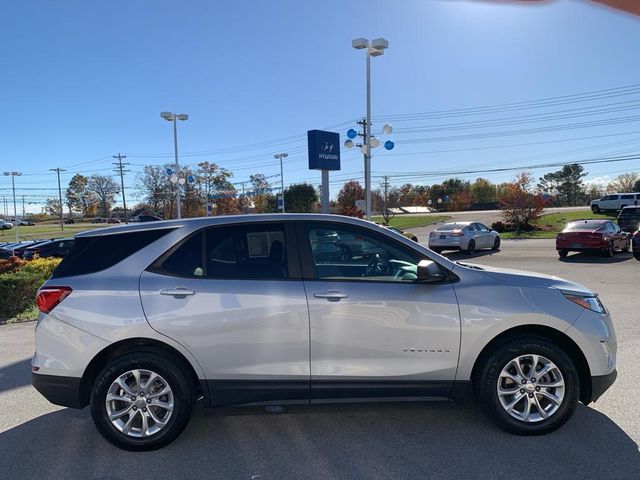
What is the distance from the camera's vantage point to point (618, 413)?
396 cm

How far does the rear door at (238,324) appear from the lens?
348 cm

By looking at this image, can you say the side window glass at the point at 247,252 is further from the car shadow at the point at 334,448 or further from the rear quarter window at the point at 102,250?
the car shadow at the point at 334,448

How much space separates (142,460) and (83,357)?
856 millimetres

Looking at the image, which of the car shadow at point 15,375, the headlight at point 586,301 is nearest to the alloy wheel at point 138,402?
the car shadow at point 15,375

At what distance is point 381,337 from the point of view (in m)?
3.53

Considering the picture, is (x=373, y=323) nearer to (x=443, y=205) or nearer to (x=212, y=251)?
(x=212, y=251)

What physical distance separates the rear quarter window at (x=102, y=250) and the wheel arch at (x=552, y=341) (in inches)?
103

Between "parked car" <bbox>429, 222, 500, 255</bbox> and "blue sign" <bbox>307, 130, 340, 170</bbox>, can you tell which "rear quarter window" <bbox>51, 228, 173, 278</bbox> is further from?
"parked car" <bbox>429, 222, 500, 255</bbox>

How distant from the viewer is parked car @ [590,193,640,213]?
155 ft

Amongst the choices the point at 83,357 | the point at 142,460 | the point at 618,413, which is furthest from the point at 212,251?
the point at 618,413

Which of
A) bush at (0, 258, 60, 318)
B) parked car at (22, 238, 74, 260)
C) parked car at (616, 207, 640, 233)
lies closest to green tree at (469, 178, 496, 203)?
parked car at (616, 207, 640, 233)

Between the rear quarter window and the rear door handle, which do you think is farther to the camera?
the rear quarter window

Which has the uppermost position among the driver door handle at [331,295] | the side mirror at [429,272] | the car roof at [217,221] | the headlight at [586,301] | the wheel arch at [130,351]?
the car roof at [217,221]

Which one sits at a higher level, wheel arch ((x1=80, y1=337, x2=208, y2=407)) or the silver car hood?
the silver car hood
